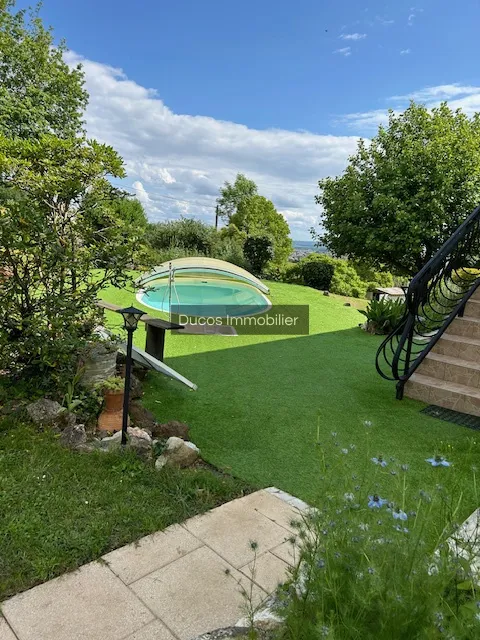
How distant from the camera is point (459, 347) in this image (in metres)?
4.77

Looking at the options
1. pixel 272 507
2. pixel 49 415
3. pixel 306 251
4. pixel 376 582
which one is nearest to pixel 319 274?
pixel 306 251

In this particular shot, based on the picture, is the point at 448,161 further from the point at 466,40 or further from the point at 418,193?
the point at 466,40

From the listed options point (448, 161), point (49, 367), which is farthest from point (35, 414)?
point (448, 161)

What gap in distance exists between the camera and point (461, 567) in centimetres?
118

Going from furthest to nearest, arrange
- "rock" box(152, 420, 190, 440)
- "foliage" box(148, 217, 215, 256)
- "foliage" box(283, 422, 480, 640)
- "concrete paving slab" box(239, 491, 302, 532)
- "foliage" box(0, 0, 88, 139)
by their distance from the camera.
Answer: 1. "foliage" box(148, 217, 215, 256)
2. "foliage" box(0, 0, 88, 139)
3. "rock" box(152, 420, 190, 440)
4. "concrete paving slab" box(239, 491, 302, 532)
5. "foliage" box(283, 422, 480, 640)

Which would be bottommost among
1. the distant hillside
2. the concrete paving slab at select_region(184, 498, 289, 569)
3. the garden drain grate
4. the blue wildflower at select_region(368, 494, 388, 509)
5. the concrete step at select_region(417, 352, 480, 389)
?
the concrete paving slab at select_region(184, 498, 289, 569)

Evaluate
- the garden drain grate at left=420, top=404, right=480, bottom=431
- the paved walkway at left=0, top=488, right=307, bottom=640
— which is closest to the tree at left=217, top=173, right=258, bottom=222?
the garden drain grate at left=420, top=404, right=480, bottom=431

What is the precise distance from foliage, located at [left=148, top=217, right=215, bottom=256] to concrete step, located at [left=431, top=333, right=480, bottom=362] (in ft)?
51.6

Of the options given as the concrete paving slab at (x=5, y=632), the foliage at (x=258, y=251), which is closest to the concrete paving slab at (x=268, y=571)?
the concrete paving slab at (x=5, y=632)

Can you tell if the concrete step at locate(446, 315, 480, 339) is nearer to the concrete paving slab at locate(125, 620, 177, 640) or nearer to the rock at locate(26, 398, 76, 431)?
the rock at locate(26, 398, 76, 431)

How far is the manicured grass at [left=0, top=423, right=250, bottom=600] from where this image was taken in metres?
2.06

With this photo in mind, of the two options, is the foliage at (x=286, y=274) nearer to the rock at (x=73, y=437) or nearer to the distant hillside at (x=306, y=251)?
the distant hillside at (x=306, y=251)

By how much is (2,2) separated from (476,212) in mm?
21366

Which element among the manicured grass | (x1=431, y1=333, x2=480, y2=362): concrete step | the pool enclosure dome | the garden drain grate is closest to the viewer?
the manicured grass
